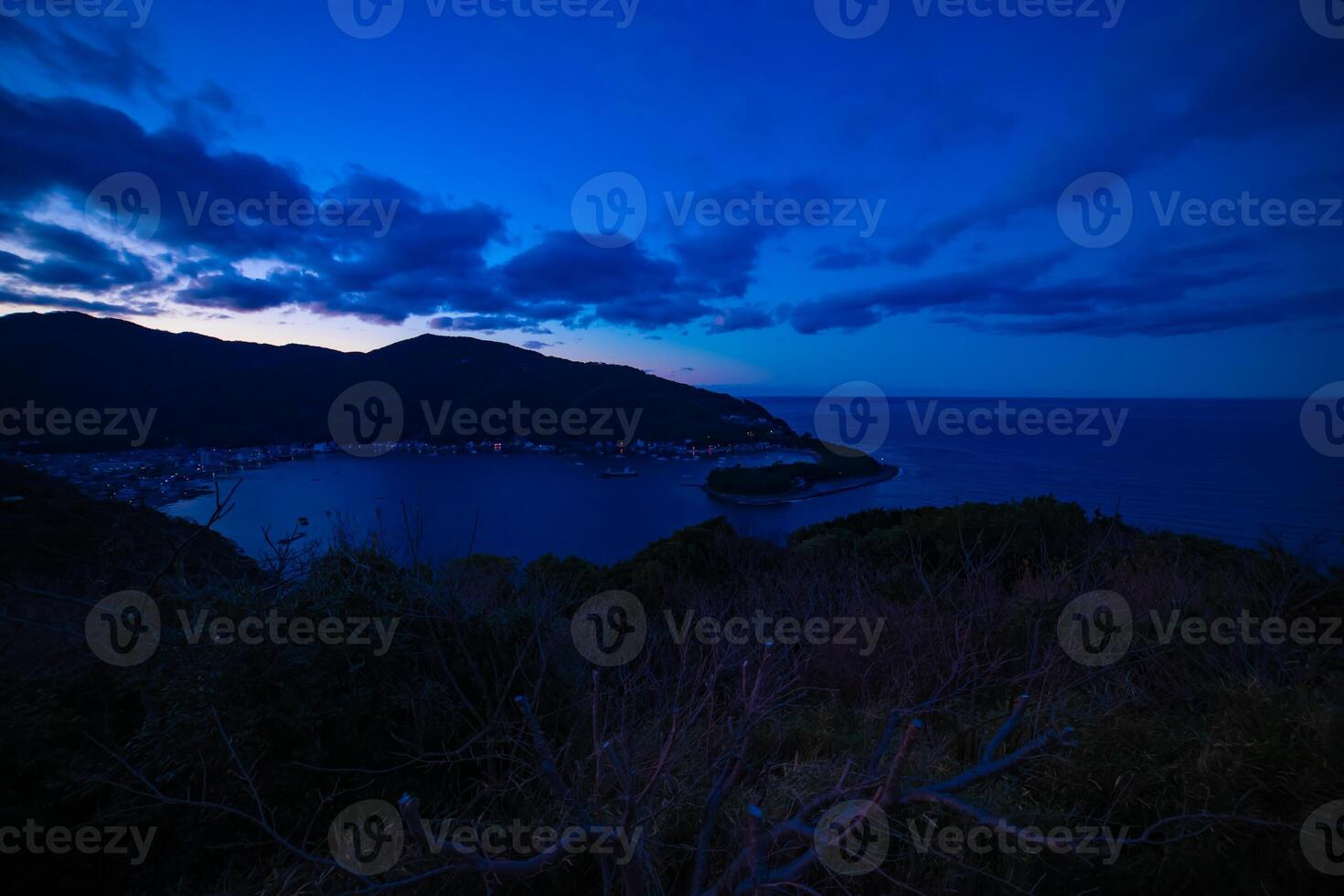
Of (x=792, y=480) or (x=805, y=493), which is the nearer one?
(x=805, y=493)

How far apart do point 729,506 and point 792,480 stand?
15.7ft

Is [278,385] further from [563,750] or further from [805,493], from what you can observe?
[563,750]

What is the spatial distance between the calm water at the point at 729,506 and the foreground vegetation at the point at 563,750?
7043 mm

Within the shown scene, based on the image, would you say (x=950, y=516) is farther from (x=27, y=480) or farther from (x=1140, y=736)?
(x=27, y=480)

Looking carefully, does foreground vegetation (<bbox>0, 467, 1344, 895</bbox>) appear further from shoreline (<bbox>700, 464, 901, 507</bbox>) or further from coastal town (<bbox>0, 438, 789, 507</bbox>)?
shoreline (<bbox>700, 464, 901, 507</bbox>)

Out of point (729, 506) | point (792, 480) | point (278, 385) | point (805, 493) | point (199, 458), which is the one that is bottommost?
point (729, 506)

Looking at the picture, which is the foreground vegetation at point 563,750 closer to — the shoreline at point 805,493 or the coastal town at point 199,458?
the coastal town at point 199,458

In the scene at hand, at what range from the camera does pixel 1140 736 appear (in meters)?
3.43

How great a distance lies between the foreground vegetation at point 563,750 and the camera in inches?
92.0

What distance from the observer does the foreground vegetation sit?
234 cm

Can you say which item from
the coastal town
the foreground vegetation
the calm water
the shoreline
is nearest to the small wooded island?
the shoreline

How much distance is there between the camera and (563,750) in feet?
10.8

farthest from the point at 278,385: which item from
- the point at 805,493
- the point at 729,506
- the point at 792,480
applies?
the point at 805,493

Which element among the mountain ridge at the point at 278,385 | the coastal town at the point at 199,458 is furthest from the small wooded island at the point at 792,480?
the mountain ridge at the point at 278,385
